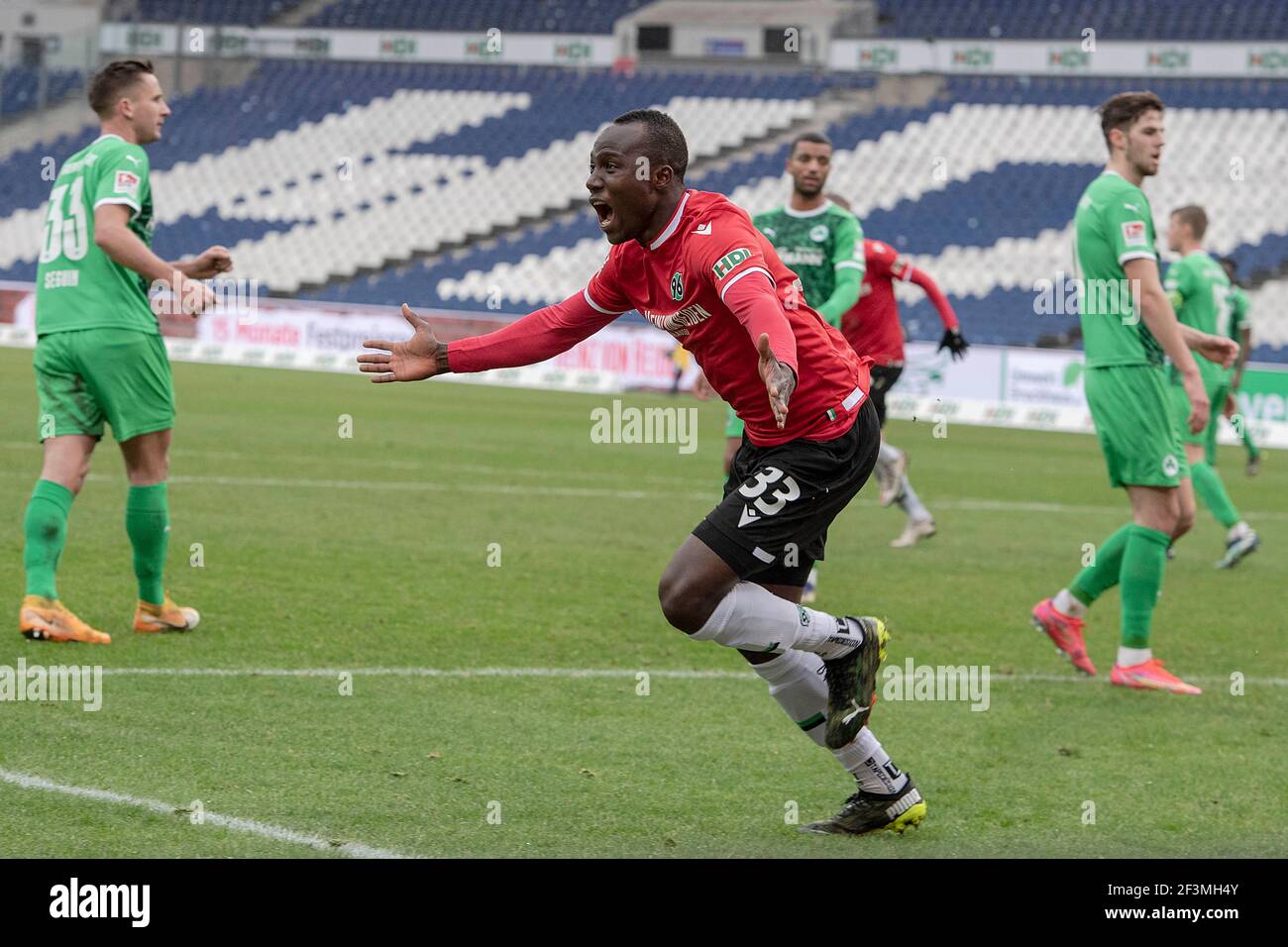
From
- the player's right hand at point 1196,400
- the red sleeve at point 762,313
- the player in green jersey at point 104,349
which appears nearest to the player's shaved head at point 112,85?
the player in green jersey at point 104,349

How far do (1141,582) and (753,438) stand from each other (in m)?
2.97

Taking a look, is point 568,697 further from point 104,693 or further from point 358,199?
point 358,199

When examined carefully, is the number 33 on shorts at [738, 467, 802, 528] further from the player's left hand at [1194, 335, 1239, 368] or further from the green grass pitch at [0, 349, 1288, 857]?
the player's left hand at [1194, 335, 1239, 368]

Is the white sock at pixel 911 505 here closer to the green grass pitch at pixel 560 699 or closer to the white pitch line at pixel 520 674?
the green grass pitch at pixel 560 699

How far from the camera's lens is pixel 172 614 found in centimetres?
731

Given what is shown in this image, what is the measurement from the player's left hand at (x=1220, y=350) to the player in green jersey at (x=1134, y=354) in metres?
0.02

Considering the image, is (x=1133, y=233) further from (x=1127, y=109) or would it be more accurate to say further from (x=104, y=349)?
(x=104, y=349)

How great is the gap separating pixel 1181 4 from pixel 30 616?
3540 centimetres

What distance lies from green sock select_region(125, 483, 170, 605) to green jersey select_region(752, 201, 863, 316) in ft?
12.6

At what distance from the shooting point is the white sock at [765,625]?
15.2 feet

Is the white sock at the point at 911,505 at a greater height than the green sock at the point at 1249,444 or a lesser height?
lesser

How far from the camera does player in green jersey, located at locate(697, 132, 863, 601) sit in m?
9.06

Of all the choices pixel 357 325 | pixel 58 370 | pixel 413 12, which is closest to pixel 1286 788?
pixel 58 370

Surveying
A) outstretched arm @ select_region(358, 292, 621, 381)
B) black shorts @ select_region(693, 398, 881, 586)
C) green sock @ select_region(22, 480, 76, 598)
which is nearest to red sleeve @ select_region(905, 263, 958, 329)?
green sock @ select_region(22, 480, 76, 598)
